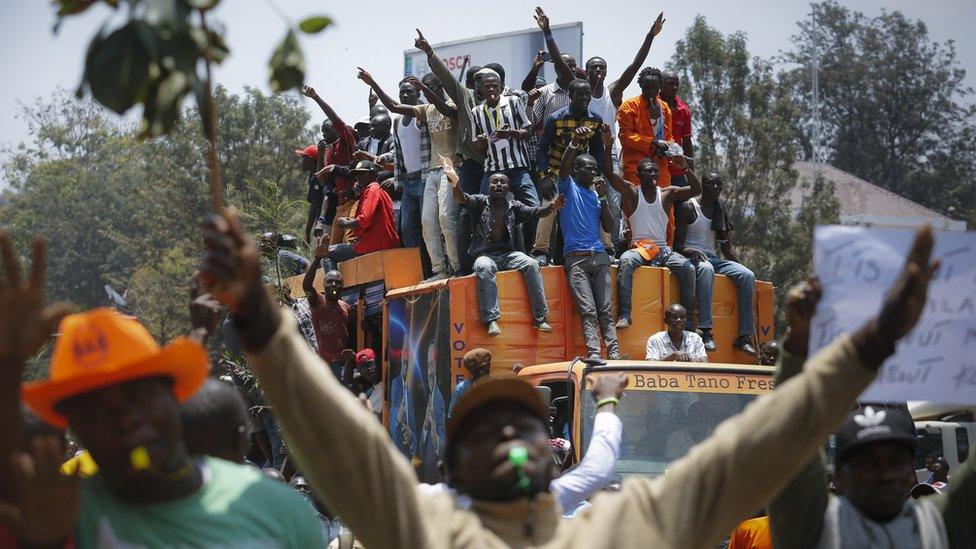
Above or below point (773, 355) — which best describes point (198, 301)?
above

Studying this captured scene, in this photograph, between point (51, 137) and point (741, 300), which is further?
point (51, 137)

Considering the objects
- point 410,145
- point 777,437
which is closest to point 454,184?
point 410,145

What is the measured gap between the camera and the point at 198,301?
15.4 feet

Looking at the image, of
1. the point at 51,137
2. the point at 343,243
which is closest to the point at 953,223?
the point at 343,243

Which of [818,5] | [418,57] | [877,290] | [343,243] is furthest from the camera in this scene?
[818,5]

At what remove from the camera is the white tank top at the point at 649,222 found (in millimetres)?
12445

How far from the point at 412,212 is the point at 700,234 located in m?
2.73

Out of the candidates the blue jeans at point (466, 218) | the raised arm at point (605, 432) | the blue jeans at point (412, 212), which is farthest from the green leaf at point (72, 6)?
the blue jeans at point (412, 212)

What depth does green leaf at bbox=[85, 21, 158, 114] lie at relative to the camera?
3209 millimetres

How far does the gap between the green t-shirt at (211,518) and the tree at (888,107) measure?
196 ft

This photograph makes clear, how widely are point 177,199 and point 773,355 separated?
1457 inches

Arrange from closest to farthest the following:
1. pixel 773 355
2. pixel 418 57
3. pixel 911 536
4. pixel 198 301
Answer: pixel 911 536
pixel 198 301
pixel 773 355
pixel 418 57

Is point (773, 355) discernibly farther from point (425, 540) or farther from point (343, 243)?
point (425, 540)

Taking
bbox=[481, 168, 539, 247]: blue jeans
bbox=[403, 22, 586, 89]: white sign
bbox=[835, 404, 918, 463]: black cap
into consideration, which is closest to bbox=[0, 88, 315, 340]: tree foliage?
bbox=[403, 22, 586, 89]: white sign
